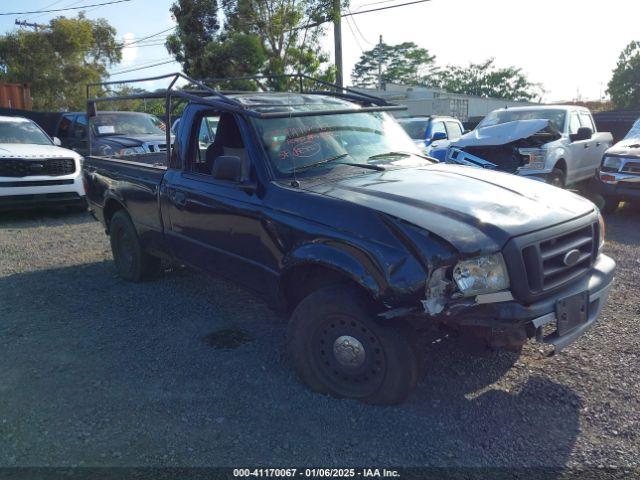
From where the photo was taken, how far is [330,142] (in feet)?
13.6

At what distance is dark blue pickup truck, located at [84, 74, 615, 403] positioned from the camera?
2.92 meters

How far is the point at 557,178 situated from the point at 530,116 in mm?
1617

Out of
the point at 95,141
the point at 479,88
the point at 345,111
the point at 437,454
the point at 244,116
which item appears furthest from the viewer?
the point at 479,88

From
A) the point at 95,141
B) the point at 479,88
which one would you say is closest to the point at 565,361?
the point at 95,141

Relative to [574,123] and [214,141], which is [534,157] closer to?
[574,123]

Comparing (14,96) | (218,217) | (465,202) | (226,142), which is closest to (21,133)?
(226,142)

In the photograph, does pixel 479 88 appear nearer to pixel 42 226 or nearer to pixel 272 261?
pixel 42 226

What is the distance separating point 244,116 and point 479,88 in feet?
197

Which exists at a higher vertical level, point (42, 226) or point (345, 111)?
point (345, 111)

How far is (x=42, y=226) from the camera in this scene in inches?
371

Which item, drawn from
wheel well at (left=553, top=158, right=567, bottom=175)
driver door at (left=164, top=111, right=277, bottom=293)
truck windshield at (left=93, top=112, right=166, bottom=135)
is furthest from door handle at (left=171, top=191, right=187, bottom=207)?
wheel well at (left=553, top=158, right=567, bottom=175)

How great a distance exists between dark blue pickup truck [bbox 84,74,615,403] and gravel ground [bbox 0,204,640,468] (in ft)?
1.17

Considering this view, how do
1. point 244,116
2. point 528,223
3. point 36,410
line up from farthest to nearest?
point 244,116
point 36,410
point 528,223

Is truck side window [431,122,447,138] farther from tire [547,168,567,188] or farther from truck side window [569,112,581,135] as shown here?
tire [547,168,567,188]
